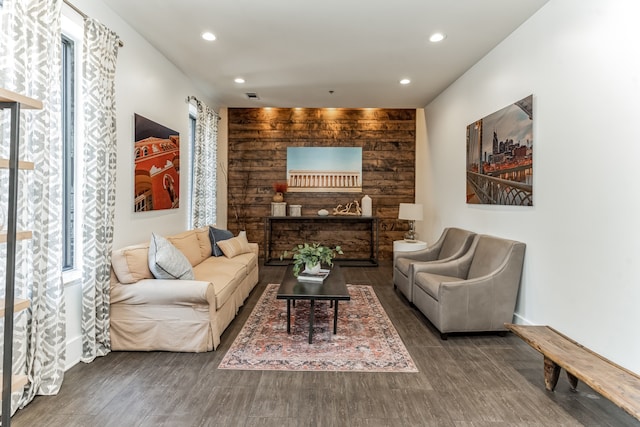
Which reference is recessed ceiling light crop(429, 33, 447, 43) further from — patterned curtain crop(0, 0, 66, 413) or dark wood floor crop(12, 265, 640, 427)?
patterned curtain crop(0, 0, 66, 413)

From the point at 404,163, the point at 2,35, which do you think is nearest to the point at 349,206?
the point at 404,163

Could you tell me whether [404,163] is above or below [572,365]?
above

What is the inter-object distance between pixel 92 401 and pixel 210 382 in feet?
2.38

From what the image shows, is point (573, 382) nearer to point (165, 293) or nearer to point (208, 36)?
point (165, 293)

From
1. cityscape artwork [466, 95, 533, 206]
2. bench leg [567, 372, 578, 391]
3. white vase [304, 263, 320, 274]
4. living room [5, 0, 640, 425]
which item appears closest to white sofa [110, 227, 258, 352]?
living room [5, 0, 640, 425]

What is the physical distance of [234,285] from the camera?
3639mm

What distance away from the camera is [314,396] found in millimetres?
2285

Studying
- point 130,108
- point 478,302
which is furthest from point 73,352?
point 478,302

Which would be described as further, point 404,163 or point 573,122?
point 404,163

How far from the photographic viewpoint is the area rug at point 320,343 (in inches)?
107

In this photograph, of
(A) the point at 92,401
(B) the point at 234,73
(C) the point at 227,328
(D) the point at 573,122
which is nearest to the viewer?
(A) the point at 92,401

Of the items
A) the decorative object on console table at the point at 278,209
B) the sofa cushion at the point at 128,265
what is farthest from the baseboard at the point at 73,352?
the decorative object on console table at the point at 278,209

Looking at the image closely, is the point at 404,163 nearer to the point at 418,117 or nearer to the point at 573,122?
the point at 418,117

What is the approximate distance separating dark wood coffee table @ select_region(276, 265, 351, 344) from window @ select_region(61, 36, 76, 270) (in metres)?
1.80
